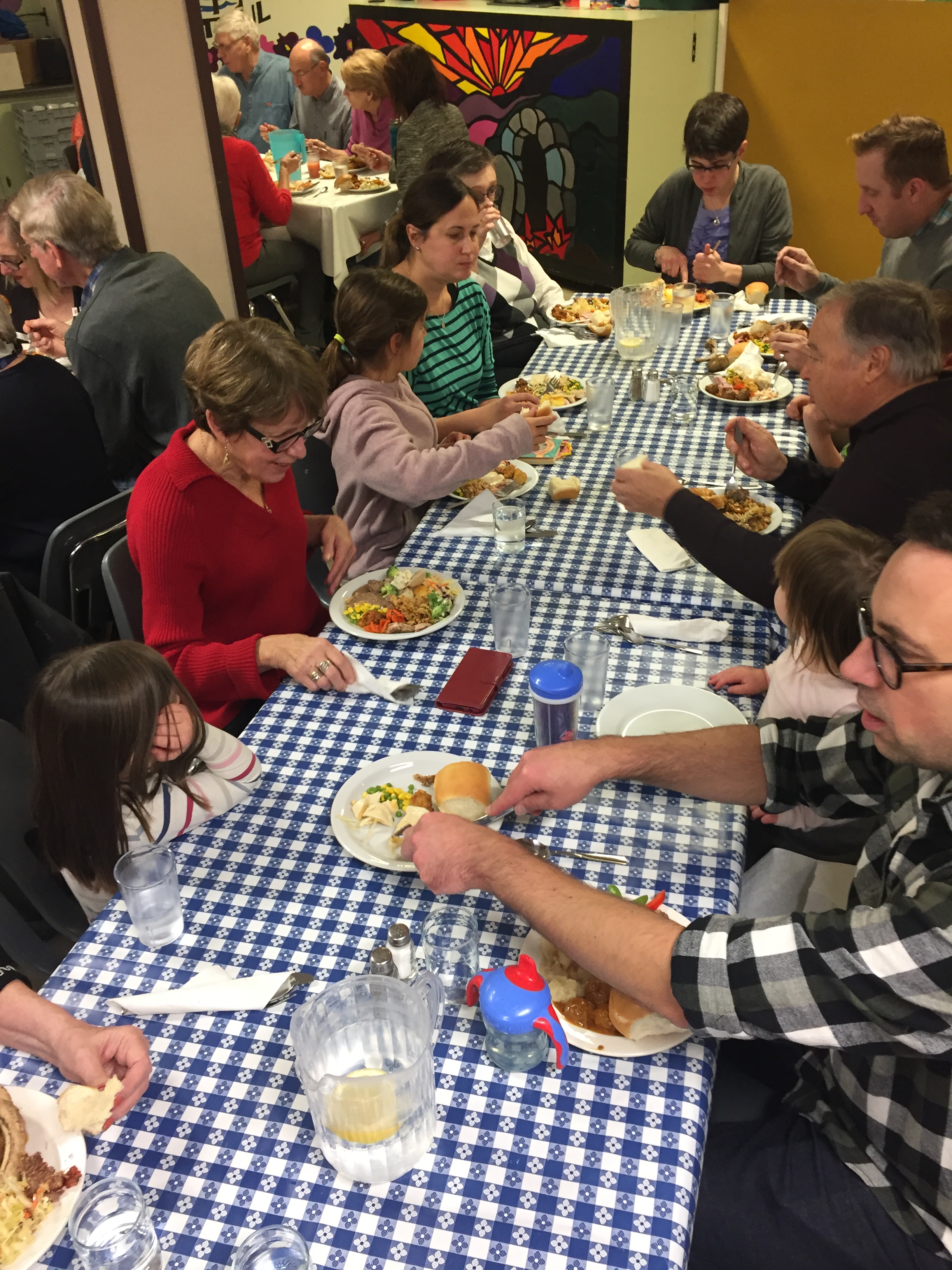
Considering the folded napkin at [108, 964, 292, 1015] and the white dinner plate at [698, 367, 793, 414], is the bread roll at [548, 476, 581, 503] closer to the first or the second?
the white dinner plate at [698, 367, 793, 414]

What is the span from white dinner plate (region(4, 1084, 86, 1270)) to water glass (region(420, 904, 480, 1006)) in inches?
19.6

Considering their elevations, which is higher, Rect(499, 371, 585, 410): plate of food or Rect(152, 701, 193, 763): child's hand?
Rect(152, 701, 193, 763): child's hand

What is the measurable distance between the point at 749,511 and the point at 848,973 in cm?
165

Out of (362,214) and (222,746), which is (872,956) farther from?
(362,214)

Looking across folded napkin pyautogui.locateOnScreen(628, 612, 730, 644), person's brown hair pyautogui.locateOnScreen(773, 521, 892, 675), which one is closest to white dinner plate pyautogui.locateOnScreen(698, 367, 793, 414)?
folded napkin pyautogui.locateOnScreen(628, 612, 730, 644)

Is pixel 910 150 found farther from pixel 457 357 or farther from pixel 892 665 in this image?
pixel 892 665

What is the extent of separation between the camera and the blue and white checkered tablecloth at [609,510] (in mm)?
2412

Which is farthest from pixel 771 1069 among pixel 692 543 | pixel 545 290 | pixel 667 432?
pixel 545 290

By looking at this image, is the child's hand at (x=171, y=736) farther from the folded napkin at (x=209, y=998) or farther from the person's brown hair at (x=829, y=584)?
the person's brown hair at (x=829, y=584)

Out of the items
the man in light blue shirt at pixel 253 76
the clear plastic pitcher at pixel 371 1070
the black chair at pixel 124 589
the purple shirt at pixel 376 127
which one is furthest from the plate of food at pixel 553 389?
the man in light blue shirt at pixel 253 76

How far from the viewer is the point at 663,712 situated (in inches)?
77.4

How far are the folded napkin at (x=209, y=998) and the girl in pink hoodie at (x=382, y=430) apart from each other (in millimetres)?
1492

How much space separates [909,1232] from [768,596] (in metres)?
1.25

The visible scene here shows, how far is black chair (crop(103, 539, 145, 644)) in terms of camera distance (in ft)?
7.91
